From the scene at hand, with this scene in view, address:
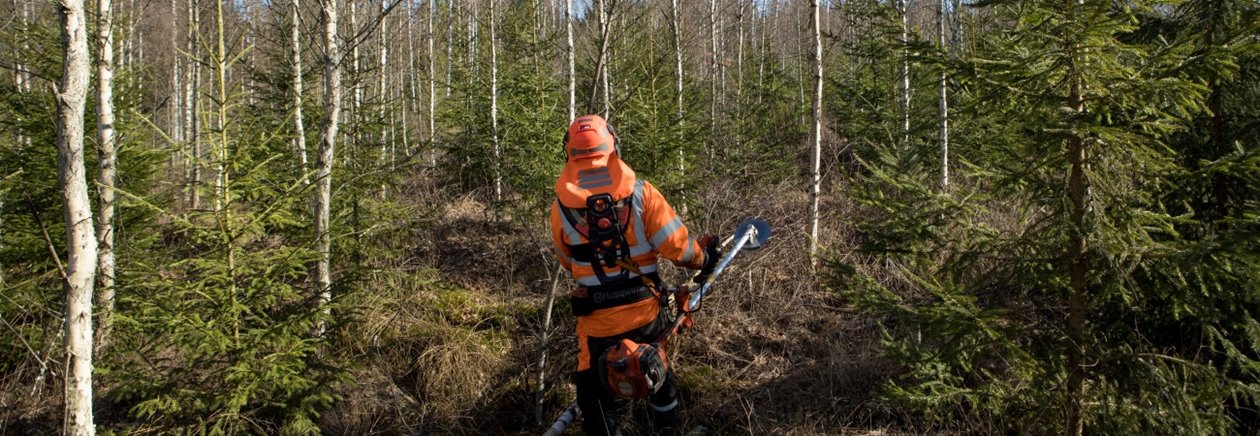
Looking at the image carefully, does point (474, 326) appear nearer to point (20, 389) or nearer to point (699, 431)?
point (699, 431)

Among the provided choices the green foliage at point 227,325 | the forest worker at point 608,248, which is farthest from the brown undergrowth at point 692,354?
the forest worker at point 608,248

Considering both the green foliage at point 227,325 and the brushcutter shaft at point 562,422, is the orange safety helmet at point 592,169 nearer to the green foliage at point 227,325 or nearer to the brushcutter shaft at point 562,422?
the brushcutter shaft at point 562,422

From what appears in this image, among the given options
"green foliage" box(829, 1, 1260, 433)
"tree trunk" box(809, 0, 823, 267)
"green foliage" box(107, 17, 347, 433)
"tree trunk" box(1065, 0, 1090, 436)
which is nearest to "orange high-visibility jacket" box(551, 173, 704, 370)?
"green foliage" box(829, 1, 1260, 433)

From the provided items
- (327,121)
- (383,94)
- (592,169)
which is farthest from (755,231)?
(383,94)

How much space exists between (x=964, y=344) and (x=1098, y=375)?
0.61 metres

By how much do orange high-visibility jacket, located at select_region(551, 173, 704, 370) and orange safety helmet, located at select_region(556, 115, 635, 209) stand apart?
0.18 ft

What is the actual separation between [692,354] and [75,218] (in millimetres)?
4307

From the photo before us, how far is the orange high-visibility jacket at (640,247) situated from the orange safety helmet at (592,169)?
0.06 m

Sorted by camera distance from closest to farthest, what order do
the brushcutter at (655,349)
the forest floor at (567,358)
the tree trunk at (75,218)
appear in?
the tree trunk at (75,218), the brushcutter at (655,349), the forest floor at (567,358)

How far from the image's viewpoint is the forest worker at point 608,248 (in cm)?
377

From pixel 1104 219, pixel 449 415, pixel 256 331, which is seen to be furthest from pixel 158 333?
pixel 1104 219

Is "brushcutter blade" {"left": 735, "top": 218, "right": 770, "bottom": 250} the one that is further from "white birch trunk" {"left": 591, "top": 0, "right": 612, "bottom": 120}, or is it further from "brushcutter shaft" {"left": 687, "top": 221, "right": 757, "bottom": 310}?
"white birch trunk" {"left": 591, "top": 0, "right": 612, "bottom": 120}

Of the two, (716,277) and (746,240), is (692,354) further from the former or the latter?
(746,240)

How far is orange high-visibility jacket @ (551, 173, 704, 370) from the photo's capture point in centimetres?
379
